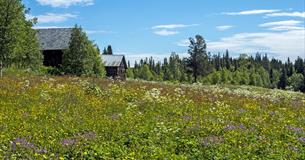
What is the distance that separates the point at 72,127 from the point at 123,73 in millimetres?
70142

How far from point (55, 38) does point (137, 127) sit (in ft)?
185

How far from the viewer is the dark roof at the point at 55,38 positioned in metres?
68.3

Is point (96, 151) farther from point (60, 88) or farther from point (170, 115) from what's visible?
point (60, 88)

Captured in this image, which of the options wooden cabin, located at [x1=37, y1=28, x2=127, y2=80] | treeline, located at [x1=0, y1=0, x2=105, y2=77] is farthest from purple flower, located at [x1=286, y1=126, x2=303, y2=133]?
wooden cabin, located at [x1=37, y1=28, x2=127, y2=80]

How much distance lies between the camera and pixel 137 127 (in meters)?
15.6

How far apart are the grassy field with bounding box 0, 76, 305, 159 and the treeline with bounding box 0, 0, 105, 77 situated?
11.6m

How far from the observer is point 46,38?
70000 millimetres

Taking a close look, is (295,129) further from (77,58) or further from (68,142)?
(77,58)

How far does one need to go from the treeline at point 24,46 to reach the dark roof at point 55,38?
8.43 meters

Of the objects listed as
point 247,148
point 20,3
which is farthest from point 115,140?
point 20,3

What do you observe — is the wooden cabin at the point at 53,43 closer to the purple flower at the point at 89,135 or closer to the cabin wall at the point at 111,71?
the cabin wall at the point at 111,71

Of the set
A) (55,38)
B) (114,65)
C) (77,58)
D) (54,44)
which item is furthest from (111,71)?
(77,58)

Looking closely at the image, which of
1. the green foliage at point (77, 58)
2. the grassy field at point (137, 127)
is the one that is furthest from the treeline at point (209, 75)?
the grassy field at point (137, 127)

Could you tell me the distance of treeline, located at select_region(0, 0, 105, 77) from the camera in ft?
114
